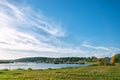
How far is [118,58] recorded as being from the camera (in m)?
167

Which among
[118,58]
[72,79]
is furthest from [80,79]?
[118,58]

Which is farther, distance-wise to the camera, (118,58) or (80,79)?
(118,58)

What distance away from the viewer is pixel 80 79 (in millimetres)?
29297

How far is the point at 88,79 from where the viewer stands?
28969 mm

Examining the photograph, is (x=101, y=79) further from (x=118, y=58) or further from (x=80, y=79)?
(x=118, y=58)

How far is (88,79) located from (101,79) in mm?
1741

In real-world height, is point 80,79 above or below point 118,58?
below

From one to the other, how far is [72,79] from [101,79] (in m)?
3.84

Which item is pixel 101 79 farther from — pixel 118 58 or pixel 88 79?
pixel 118 58

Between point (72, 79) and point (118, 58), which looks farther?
point (118, 58)

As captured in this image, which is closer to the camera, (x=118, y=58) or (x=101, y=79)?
(x=101, y=79)

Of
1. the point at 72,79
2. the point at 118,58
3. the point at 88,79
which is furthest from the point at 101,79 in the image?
the point at 118,58

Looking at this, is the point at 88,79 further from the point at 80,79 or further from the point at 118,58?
the point at 118,58

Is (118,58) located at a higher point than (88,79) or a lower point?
higher
